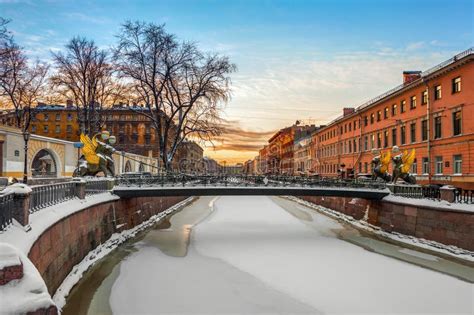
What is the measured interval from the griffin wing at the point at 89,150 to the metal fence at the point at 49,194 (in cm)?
496

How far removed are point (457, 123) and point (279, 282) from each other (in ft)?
67.6

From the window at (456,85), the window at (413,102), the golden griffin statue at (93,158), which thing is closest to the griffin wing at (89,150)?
the golden griffin statue at (93,158)

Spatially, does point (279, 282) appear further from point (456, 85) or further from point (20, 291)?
point (456, 85)

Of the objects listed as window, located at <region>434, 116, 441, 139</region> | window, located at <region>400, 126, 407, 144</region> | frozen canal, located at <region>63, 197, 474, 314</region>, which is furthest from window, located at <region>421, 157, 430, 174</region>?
frozen canal, located at <region>63, 197, 474, 314</region>

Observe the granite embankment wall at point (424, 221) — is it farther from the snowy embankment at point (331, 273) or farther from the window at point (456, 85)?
the window at point (456, 85)

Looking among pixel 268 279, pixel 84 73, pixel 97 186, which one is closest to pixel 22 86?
pixel 84 73

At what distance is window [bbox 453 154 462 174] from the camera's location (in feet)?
88.4

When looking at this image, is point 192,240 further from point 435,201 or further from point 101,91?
point 101,91

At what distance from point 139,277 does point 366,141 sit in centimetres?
3745

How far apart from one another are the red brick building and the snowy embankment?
1049 cm

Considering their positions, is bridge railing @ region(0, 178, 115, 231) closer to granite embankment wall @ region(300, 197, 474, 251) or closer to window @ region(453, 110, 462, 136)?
granite embankment wall @ region(300, 197, 474, 251)

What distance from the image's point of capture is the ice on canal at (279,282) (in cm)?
1185

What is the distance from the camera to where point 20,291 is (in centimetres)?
565

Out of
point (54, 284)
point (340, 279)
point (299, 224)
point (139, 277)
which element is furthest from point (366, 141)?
point (54, 284)
